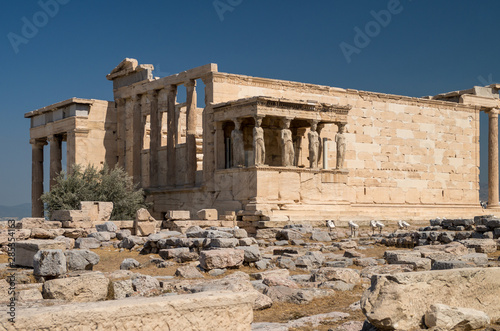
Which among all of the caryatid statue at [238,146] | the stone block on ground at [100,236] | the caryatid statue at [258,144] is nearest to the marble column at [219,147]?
the caryatid statue at [238,146]

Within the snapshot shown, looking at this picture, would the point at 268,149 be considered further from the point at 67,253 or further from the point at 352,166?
the point at 67,253

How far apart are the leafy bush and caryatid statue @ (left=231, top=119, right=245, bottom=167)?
407 cm

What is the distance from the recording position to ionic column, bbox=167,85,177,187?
24.7 meters

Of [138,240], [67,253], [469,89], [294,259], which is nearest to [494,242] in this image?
[294,259]

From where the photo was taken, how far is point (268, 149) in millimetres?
22703

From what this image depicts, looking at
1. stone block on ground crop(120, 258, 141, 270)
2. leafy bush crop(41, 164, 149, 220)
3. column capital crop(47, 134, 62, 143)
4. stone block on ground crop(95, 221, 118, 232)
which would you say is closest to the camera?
stone block on ground crop(120, 258, 141, 270)

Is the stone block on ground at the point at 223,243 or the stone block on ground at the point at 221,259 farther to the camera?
the stone block on ground at the point at 223,243

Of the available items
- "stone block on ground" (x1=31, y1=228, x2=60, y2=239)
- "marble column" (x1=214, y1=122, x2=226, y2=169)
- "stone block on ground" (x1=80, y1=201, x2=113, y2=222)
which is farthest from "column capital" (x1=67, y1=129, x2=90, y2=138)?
"stone block on ground" (x1=31, y1=228, x2=60, y2=239)

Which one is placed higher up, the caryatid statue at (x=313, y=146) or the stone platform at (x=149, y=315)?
the caryatid statue at (x=313, y=146)

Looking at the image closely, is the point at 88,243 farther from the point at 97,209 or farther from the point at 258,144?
the point at 258,144

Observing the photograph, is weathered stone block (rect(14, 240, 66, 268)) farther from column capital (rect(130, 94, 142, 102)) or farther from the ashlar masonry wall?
column capital (rect(130, 94, 142, 102))

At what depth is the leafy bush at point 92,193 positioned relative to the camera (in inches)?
870

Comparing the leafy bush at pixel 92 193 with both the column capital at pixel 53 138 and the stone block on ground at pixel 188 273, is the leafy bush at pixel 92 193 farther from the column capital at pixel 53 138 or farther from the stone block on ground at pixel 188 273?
the stone block on ground at pixel 188 273

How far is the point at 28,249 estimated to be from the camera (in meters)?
10.3
